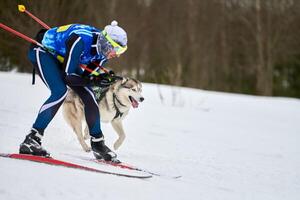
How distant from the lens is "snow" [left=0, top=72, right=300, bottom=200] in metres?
3.99

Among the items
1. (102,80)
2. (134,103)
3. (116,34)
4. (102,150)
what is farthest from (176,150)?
(116,34)

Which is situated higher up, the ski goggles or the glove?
the ski goggles

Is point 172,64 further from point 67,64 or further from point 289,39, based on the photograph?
point 67,64

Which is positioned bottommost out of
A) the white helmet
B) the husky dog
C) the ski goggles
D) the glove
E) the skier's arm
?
the husky dog

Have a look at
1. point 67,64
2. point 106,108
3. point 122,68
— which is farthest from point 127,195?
point 122,68

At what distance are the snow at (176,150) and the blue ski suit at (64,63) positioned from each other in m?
0.57

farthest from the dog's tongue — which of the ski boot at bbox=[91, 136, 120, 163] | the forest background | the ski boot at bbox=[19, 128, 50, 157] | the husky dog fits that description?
the forest background

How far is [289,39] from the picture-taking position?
24984 millimetres

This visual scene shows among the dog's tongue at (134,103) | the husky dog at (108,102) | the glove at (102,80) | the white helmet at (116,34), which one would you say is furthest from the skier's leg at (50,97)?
the husky dog at (108,102)

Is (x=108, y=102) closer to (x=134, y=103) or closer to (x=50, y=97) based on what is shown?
(x=134, y=103)

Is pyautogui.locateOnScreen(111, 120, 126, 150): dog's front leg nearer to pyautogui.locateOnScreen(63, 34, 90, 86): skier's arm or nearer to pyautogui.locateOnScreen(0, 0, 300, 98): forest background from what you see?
pyautogui.locateOnScreen(63, 34, 90, 86): skier's arm

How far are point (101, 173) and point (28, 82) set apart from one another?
6497 millimetres

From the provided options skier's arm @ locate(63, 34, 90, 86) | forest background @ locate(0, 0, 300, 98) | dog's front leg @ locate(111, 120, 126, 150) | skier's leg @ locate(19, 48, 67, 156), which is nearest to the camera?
skier's arm @ locate(63, 34, 90, 86)

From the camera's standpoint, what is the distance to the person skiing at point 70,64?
4805 mm
